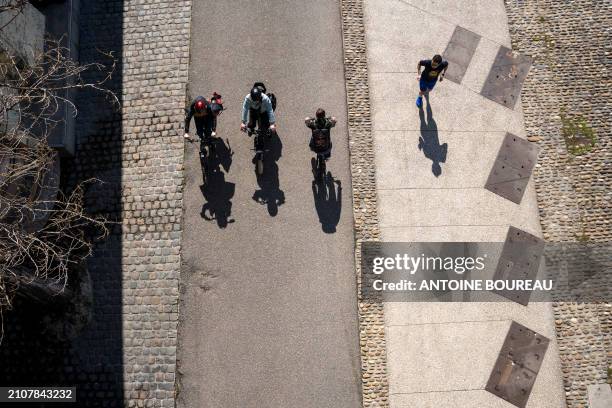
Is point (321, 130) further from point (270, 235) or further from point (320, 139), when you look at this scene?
point (270, 235)

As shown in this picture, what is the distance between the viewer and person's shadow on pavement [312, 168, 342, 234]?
979 cm

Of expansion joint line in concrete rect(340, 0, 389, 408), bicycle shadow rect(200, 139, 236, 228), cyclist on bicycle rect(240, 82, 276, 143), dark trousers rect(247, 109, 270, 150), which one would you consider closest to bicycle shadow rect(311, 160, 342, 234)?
expansion joint line in concrete rect(340, 0, 389, 408)

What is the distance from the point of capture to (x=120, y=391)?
880 centimetres

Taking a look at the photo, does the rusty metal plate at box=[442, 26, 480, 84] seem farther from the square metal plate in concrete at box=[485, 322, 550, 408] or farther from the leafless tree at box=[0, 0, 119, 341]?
the leafless tree at box=[0, 0, 119, 341]

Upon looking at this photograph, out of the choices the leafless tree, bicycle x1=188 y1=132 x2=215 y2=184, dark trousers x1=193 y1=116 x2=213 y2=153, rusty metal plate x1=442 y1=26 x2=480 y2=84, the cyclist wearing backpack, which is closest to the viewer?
the leafless tree

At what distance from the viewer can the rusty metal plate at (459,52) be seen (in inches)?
433

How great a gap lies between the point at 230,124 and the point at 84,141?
3360mm

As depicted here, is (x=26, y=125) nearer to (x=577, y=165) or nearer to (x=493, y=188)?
(x=493, y=188)

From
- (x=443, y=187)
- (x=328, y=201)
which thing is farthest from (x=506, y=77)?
(x=328, y=201)

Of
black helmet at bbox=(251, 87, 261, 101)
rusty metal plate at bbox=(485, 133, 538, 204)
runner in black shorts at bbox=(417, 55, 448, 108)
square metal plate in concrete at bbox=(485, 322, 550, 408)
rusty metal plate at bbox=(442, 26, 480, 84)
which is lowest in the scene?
square metal plate in concrete at bbox=(485, 322, 550, 408)

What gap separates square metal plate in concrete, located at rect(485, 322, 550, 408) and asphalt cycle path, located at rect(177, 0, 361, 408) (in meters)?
2.91

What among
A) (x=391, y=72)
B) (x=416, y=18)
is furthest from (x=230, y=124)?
(x=416, y=18)

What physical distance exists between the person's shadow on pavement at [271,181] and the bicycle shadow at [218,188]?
64 centimetres

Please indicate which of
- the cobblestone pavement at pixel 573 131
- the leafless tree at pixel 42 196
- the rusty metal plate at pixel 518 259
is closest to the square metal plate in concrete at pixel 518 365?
the cobblestone pavement at pixel 573 131
